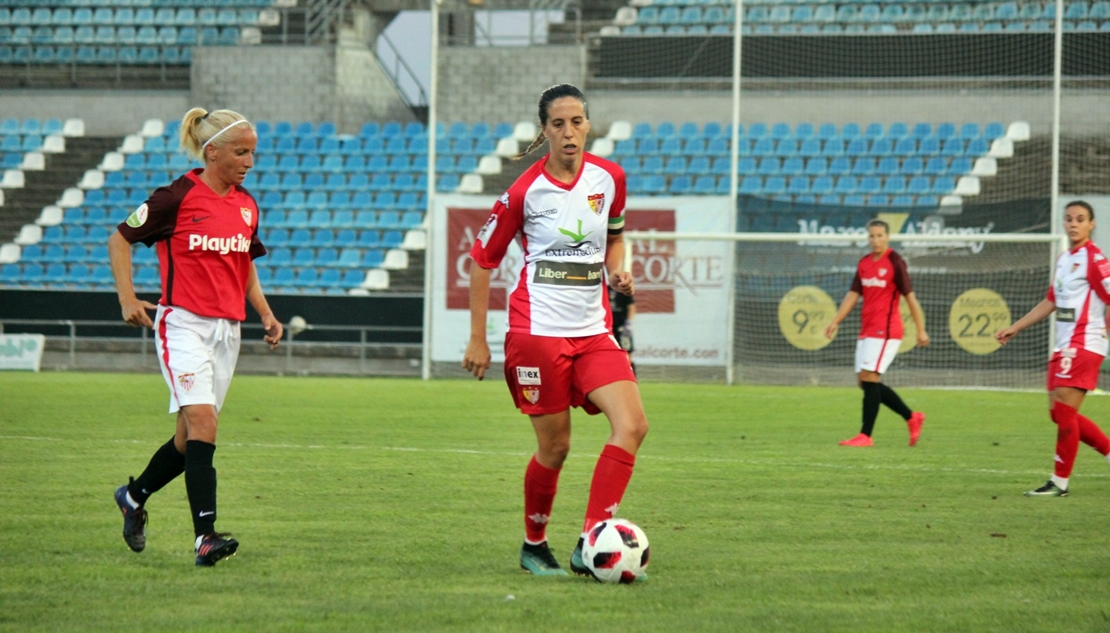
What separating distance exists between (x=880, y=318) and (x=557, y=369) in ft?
23.8

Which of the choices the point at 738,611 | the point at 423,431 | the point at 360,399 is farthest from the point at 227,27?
the point at 738,611

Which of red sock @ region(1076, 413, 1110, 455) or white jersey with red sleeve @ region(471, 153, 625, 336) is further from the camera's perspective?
red sock @ region(1076, 413, 1110, 455)

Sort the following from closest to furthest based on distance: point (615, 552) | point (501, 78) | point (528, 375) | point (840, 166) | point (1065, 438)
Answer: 1. point (615, 552)
2. point (528, 375)
3. point (1065, 438)
4. point (840, 166)
5. point (501, 78)

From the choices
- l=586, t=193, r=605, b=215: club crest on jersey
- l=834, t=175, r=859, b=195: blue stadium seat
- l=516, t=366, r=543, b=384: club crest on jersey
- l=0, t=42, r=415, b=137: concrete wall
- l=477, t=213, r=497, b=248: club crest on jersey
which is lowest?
l=516, t=366, r=543, b=384: club crest on jersey

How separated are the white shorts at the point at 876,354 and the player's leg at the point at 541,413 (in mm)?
6821

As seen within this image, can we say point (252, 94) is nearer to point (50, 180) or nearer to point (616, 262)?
point (50, 180)

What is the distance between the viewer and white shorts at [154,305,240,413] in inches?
223

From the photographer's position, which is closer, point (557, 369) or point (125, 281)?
point (557, 369)

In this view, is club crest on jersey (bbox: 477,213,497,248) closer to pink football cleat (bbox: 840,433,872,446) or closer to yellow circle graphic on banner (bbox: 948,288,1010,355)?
pink football cleat (bbox: 840,433,872,446)

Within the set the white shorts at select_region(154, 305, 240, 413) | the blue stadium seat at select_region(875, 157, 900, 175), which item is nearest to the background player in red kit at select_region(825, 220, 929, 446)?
the white shorts at select_region(154, 305, 240, 413)

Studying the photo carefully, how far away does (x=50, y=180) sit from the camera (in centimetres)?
2753

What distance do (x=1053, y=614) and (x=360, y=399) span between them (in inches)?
471

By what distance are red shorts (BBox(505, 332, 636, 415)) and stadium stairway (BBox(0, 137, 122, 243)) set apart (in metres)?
23.7

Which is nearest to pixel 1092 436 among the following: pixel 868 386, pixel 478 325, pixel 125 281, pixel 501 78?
pixel 868 386
